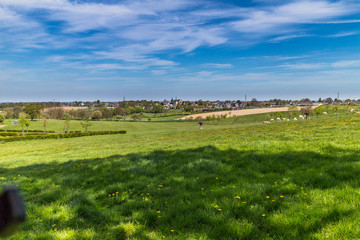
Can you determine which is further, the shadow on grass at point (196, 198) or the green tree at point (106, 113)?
the green tree at point (106, 113)

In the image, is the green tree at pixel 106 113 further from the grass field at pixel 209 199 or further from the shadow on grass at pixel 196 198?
the grass field at pixel 209 199

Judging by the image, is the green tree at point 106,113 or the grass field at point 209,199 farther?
the green tree at point 106,113

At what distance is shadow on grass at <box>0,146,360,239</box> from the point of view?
16.0 ft

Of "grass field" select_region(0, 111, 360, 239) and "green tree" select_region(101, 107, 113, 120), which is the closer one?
"grass field" select_region(0, 111, 360, 239)

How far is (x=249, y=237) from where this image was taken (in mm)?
4500

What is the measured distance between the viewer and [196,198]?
6293mm

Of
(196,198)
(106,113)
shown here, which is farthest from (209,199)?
(106,113)

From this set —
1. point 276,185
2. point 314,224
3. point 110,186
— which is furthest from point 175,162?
point 314,224

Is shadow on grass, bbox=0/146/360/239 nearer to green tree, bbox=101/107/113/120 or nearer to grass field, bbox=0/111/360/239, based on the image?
grass field, bbox=0/111/360/239

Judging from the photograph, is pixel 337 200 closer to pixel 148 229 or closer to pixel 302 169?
pixel 302 169

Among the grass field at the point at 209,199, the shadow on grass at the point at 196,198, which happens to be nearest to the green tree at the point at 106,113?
the shadow on grass at the point at 196,198

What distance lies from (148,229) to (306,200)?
4285 millimetres

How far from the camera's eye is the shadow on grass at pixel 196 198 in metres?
4.88

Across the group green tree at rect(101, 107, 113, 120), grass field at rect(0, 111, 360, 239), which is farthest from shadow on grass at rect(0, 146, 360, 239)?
green tree at rect(101, 107, 113, 120)
